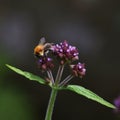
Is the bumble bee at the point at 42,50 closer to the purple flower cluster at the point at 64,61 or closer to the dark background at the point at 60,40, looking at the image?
the purple flower cluster at the point at 64,61

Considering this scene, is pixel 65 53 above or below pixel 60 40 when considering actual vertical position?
below

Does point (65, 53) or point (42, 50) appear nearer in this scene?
point (65, 53)

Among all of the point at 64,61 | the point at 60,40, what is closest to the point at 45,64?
the point at 64,61

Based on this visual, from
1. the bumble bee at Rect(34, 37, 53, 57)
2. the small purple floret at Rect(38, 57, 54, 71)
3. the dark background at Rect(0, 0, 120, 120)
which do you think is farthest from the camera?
the dark background at Rect(0, 0, 120, 120)

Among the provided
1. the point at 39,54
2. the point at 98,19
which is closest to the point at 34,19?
the point at 98,19

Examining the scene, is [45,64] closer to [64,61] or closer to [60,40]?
[64,61]

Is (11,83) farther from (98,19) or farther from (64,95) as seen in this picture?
(98,19)

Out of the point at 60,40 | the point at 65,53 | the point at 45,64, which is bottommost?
the point at 45,64

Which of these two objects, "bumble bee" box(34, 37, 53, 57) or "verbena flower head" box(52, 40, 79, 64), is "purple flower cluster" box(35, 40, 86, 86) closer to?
"verbena flower head" box(52, 40, 79, 64)

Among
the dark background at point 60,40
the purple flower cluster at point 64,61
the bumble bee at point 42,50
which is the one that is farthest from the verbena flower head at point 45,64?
the dark background at point 60,40

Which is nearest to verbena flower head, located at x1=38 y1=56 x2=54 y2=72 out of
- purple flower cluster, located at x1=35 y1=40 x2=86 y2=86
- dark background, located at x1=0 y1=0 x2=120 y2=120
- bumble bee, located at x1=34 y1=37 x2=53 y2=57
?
purple flower cluster, located at x1=35 y1=40 x2=86 y2=86
